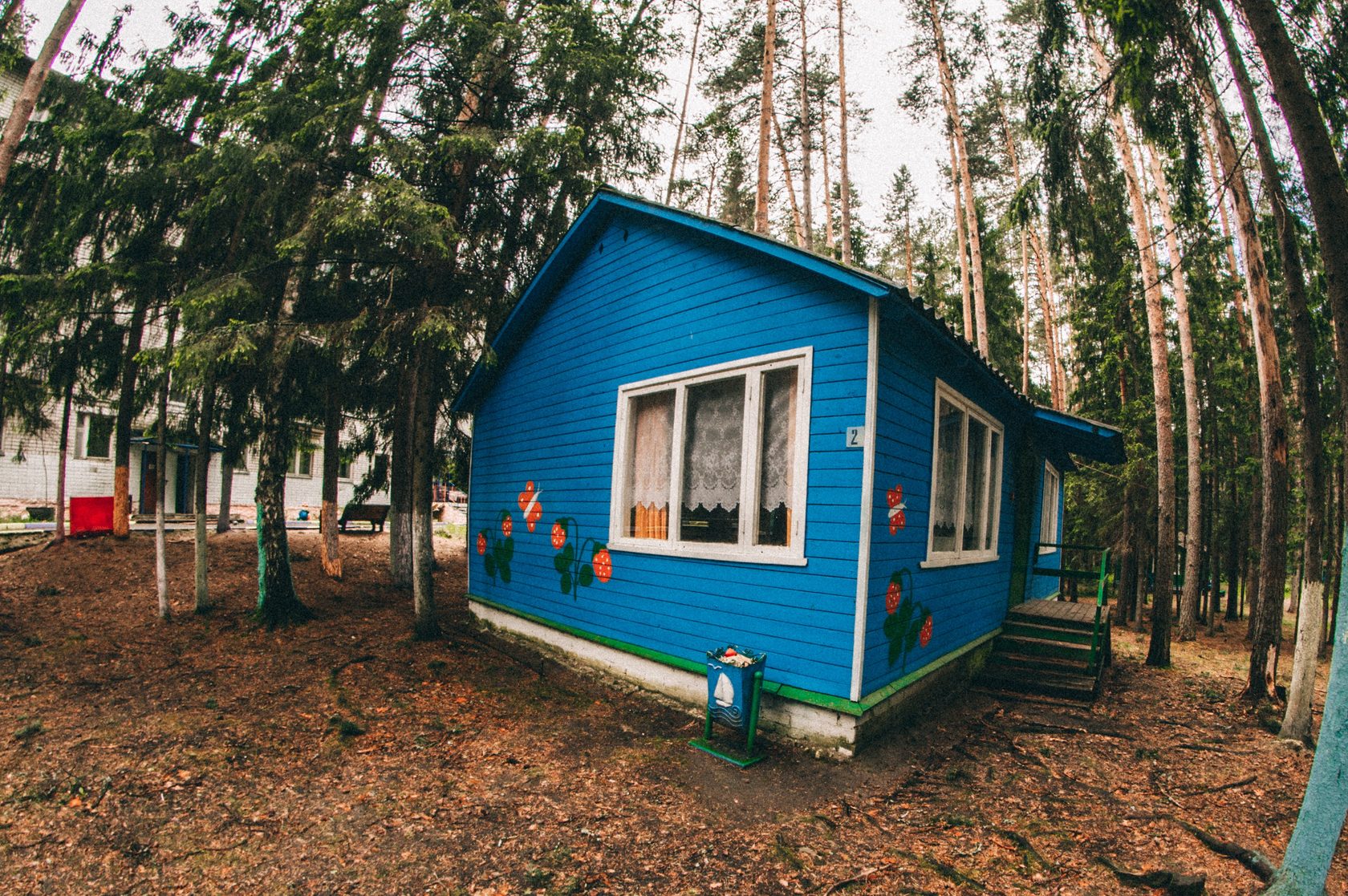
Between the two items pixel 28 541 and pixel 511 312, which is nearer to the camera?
pixel 511 312

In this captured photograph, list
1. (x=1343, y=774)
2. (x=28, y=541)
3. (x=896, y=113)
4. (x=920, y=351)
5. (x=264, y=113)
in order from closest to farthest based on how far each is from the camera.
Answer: (x=1343, y=774), (x=920, y=351), (x=264, y=113), (x=28, y=541), (x=896, y=113)

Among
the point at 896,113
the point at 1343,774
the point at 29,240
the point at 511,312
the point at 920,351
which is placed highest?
the point at 896,113

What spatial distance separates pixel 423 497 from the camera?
8.33 meters

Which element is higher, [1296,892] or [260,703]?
[1296,892]

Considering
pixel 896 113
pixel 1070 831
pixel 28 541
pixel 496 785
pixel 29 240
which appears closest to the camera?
pixel 1070 831

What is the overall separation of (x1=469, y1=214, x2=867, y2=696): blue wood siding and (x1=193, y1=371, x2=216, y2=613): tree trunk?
3365mm

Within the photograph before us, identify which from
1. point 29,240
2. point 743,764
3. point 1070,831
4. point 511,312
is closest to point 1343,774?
point 1070,831

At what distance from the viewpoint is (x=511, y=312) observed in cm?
846

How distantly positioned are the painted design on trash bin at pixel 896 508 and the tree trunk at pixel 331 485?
8.38 metres

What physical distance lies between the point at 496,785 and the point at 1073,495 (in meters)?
19.9

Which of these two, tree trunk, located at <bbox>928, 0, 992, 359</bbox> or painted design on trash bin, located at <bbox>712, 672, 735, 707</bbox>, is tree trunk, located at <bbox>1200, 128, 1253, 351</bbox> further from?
painted design on trash bin, located at <bbox>712, 672, 735, 707</bbox>

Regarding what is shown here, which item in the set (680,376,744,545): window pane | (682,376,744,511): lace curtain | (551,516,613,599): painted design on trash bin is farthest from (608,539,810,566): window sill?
(682,376,744,511): lace curtain

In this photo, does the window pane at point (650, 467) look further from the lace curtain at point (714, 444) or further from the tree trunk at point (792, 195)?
the tree trunk at point (792, 195)

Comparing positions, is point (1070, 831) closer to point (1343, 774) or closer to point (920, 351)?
point (1343, 774)
